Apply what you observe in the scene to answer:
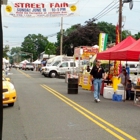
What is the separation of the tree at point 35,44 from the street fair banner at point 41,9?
135 m

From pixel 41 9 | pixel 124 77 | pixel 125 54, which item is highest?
pixel 41 9

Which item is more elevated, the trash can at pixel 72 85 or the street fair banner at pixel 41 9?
the street fair banner at pixel 41 9

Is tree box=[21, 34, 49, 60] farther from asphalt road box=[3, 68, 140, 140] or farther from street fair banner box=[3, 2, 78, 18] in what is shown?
asphalt road box=[3, 68, 140, 140]

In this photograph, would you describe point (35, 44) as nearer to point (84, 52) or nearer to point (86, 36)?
point (86, 36)

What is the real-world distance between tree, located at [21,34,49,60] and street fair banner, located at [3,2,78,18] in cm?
13509

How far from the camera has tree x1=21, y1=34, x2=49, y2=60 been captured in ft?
511

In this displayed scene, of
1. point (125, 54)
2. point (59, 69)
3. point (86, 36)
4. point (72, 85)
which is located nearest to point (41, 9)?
point (72, 85)

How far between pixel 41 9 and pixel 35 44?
13950 centimetres

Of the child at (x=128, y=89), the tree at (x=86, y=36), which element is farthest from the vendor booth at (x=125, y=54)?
the tree at (x=86, y=36)

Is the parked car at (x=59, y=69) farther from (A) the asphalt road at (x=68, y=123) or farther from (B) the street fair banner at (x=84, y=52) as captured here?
(A) the asphalt road at (x=68, y=123)

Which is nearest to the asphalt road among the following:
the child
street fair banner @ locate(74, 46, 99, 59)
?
the child

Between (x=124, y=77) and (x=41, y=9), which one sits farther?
(x=41, y=9)

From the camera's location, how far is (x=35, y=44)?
158 metres

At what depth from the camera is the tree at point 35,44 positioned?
156 metres
